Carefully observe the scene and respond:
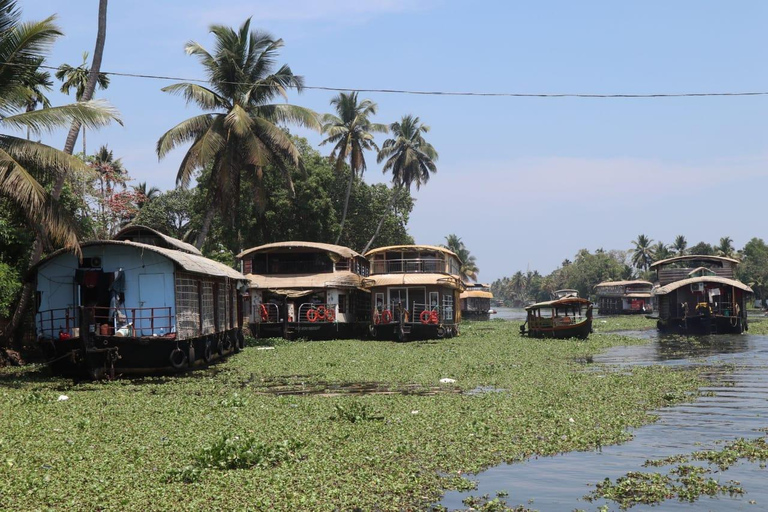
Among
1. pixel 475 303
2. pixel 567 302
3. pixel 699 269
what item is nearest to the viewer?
pixel 567 302

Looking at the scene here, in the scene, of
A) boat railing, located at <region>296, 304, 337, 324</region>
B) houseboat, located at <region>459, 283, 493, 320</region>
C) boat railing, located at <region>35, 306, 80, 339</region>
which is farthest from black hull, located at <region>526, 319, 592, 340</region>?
houseboat, located at <region>459, 283, 493, 320</region>

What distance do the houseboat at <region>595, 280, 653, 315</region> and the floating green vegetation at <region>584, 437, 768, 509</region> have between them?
3092 inches

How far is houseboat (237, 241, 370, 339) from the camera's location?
3831 centimetres

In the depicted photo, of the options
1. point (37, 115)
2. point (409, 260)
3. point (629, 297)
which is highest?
point (37, 115)

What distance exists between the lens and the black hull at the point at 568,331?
126 feet

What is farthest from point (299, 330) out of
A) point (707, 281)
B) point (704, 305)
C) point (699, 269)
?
point (699, 269)

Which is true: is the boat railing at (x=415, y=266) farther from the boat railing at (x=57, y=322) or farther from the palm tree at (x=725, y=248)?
the palm tree at (x=725, y=248)

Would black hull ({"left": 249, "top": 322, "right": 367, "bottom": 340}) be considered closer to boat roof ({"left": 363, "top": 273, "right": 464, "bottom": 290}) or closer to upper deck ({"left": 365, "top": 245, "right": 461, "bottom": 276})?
boat roof ({"left": 363, "top": 273, "right": 464, "bottom": 290})

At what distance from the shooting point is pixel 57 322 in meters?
22.7

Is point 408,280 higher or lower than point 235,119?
lower

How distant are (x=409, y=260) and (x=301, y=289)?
582cm

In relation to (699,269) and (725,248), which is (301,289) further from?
(725,248)

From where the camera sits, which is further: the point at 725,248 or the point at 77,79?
the point at 725,248

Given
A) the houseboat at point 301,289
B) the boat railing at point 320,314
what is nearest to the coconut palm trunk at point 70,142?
the houseboat at point 301,289
